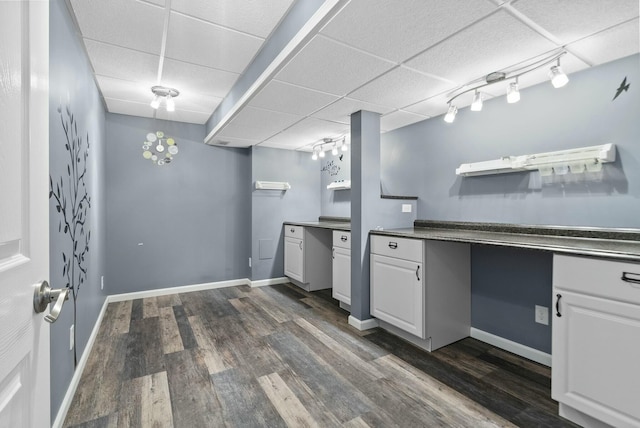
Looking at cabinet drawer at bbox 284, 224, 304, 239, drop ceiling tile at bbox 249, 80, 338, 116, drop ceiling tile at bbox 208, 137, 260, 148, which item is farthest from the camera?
cabinet drawer at bbox 284, 224, 304, 239

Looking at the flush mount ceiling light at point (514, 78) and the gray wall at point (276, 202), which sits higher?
the flush mount ceiling light at point (514, 78)

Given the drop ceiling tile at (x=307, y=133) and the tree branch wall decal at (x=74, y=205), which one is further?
the drop ceiling tile at (x=307, y=133)

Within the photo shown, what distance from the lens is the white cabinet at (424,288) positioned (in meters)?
2.29

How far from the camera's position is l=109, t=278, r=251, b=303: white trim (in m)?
3.63

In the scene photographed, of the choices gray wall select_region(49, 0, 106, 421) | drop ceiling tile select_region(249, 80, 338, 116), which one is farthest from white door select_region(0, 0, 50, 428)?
drop ceiling tile select_region(249, 80, 338, 116)

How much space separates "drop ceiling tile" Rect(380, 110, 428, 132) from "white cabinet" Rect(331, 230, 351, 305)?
125 cm

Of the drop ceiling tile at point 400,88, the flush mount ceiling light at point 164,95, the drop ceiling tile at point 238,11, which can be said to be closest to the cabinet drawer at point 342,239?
the drop ceiling tile at point 400,88

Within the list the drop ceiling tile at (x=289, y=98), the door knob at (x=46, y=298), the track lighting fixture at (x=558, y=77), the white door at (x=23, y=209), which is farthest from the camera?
the drop ceiling tile at (x=289, y=98)

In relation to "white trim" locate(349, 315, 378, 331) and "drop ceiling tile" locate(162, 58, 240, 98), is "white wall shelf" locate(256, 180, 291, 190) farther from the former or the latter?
"white trim" locate(349, 315, 378, 331)

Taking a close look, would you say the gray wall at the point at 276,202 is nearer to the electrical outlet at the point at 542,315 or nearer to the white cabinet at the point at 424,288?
the white cabinet at the point at 424,288

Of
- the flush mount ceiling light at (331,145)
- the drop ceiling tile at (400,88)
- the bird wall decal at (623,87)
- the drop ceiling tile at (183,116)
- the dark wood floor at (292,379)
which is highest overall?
the drop ceiling tile at (183,116)

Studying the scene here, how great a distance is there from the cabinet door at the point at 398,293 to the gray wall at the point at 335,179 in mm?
1621

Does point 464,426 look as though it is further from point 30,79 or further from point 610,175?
point 30,79

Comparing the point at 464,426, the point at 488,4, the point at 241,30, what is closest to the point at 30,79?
the point at 241,30
